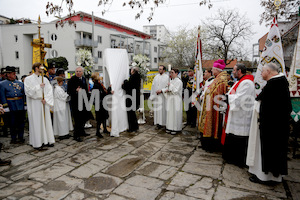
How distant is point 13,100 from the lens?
17.9 feet

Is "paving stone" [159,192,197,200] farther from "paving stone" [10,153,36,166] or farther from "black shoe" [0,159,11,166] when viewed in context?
"black shoe" [0,159,11,166]

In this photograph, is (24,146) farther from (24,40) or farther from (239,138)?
(24,40)

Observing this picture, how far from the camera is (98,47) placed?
114 ft

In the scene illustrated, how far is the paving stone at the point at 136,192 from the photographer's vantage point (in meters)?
3.03

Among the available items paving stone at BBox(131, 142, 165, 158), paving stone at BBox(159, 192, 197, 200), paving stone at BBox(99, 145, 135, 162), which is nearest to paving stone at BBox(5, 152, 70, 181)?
paving stone at BBox(99, 145, 135, 162)

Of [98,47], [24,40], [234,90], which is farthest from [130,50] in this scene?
[234,90]

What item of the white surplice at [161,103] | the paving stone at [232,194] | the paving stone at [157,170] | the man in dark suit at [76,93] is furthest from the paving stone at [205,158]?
the man in dark suit at [76,93]

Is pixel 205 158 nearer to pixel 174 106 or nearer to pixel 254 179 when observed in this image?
pixel 254 179

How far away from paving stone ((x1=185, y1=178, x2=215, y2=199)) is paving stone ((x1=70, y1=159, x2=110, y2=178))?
180cm

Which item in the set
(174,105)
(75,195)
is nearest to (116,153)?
(75,195)

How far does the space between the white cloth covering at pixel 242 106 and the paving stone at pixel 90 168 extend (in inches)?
109

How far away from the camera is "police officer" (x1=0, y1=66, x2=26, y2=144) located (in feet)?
17.4

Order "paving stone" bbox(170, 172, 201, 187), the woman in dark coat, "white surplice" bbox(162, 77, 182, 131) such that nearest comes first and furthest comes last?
"paving stone" bbox(170, 172, 201, 187)
the woman in dark coat
"white surplice" bbox(162, 77, 182, 131)

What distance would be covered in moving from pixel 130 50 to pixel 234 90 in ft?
133
